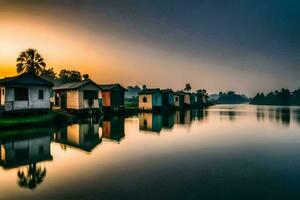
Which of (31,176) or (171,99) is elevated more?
(171,99)

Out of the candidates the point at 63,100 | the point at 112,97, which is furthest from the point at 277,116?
the point at 63,100

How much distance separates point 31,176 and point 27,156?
171 inches

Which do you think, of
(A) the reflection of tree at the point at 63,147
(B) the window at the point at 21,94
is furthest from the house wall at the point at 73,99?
(A) the reflection of tree at the point at 63,147

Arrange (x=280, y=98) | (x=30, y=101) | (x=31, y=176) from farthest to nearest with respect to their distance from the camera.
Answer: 1. (x=280, y=98)
2. (x=30, y=101)
3. (x=31, y=176)

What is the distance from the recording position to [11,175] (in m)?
11.1

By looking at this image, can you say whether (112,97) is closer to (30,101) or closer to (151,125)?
(151,125)

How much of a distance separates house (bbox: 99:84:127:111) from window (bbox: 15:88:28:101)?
70.0 ft

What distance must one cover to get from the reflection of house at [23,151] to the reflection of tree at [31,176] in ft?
4.44

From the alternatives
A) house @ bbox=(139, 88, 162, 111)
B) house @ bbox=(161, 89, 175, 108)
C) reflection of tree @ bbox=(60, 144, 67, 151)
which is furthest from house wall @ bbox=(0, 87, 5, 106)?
house @ bbox=(161, 89, 175, 108)

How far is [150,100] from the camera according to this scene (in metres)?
60.6

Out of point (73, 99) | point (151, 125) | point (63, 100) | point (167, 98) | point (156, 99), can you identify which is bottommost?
point (151, 125)

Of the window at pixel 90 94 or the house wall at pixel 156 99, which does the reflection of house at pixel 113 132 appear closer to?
the window at pixel 90 94

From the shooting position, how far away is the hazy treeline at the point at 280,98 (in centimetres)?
16225

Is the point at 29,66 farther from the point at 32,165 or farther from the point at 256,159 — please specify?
the point at 256,159
